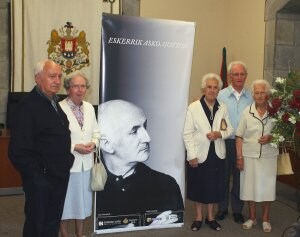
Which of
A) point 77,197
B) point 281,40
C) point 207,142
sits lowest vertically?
point 77,197

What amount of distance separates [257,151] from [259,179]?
9.7 inches

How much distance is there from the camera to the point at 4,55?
18.0 ft

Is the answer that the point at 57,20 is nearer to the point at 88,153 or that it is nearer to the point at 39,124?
the point at 88,153

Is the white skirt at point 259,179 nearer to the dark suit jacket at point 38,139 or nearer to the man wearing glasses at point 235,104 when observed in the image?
A: the man wearing glasses at point 235,104

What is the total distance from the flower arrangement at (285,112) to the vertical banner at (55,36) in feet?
9.71

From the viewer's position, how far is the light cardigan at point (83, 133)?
3.03 meters

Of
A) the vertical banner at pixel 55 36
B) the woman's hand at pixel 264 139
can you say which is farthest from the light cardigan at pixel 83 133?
the vertical banner at pixel 55 36

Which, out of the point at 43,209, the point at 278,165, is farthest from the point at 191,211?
the point at 43,209

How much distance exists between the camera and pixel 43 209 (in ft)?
8.59

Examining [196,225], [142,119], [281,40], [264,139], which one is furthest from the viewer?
[281,40]

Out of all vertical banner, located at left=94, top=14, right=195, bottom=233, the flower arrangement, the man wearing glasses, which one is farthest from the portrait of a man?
the flower arrangement

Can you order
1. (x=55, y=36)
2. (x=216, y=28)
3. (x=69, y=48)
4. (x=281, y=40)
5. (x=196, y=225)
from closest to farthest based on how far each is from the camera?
(x=196, y=225) < (x=281, y=40) < (x=55, y=36) < (x=69, y=48) < (x=216, y=28)

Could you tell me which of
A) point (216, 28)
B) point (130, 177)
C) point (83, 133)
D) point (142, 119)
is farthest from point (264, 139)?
point (216, 28)

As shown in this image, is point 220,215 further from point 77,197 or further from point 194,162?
point 77,197
